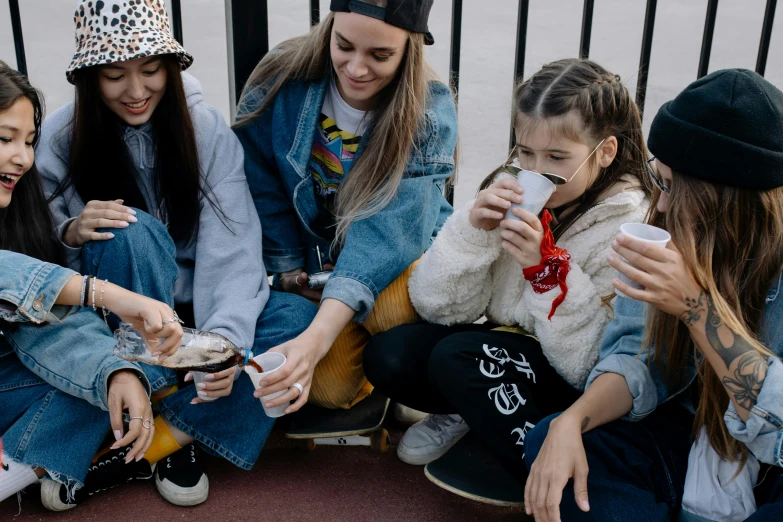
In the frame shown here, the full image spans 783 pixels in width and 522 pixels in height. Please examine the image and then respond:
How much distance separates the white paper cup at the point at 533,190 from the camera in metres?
1.91

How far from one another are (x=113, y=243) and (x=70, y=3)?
9.23ft

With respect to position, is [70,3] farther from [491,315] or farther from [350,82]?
[491,315]

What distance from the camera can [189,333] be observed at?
1.91m

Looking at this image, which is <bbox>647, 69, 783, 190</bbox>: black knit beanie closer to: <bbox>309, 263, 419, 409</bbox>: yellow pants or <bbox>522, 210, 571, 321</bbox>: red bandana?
<bbox>522, 210, 571, 321</bbox>: red bandana

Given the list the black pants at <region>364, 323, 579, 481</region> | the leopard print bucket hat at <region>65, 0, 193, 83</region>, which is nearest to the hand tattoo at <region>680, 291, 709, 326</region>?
the black pants at <region>364, 323, 579, 481</region>

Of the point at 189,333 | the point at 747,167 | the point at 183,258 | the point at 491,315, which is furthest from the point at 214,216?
the point at 747,167

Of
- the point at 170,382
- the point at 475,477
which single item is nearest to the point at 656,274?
the point at 475,477

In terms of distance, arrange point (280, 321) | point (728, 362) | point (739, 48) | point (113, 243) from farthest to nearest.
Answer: point (739, 48) → point (280, 321) → point (113, 243) → point (728, 362)

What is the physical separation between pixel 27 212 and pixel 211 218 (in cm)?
51

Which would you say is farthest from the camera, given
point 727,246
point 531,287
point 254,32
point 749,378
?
point 254,32

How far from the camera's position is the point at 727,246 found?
1665mm

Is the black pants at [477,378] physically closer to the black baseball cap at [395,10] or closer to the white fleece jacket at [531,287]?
the white fleece jacket at [531,287]

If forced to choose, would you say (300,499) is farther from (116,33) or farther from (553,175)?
(116,33)

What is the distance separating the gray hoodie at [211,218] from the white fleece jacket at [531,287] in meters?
0.50
